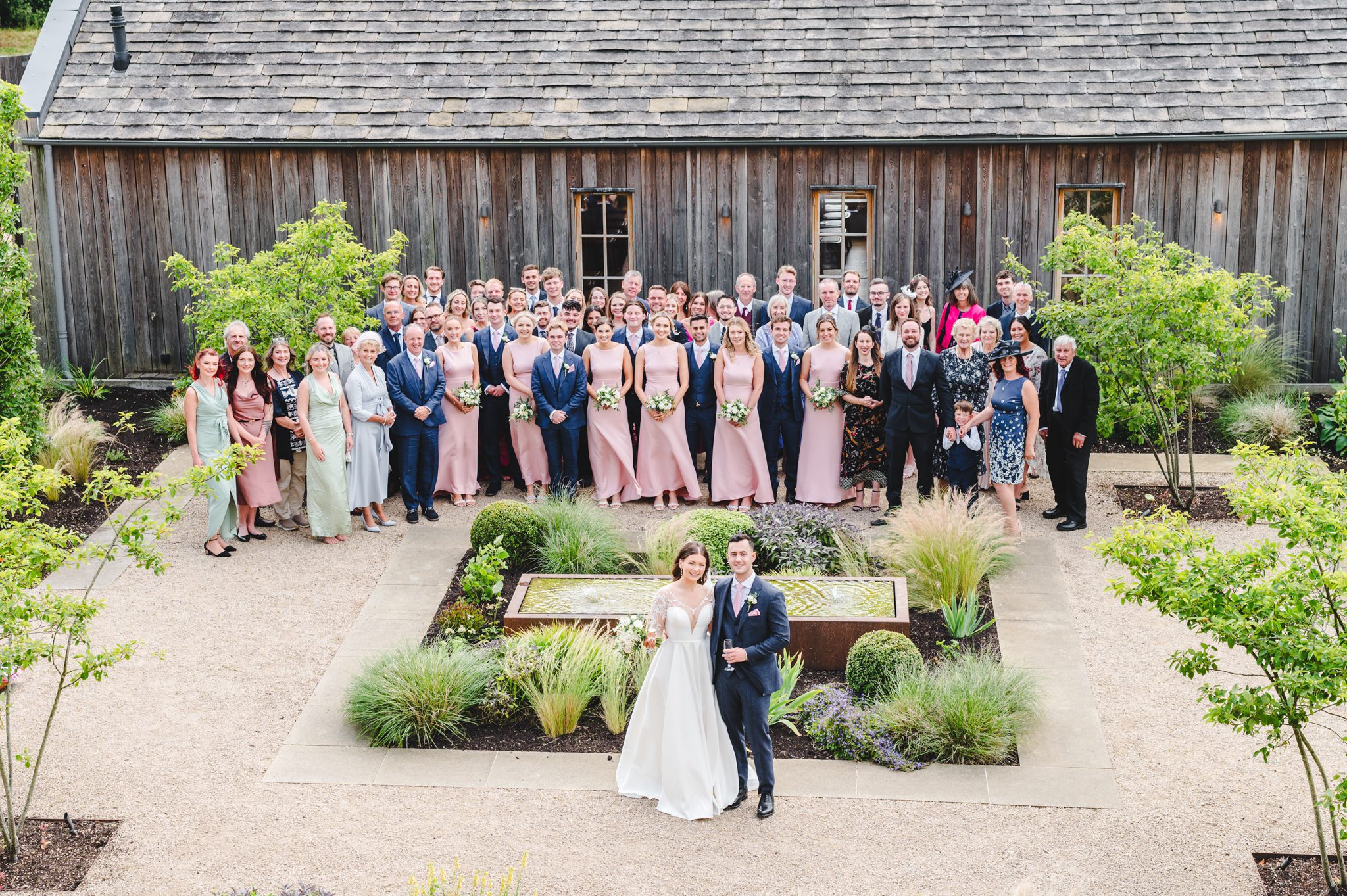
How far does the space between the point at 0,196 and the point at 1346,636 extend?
477 inches

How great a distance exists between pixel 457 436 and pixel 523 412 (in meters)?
0.65

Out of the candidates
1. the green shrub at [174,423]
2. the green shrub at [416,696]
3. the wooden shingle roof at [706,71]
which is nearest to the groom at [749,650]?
the green shrub at [416,696]

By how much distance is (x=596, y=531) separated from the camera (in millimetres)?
11633

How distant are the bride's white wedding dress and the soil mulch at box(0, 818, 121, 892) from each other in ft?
9.78

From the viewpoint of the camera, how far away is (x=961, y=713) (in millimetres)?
8531

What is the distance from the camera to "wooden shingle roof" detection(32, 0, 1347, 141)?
16438mm

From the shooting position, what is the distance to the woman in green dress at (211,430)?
39.0 feet

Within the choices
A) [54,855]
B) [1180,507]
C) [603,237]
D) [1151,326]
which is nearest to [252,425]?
[54,855]

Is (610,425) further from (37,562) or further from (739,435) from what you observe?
(37,562)

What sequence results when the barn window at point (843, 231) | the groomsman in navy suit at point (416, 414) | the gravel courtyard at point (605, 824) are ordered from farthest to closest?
the barn window at point (843, 231), the groomsman in navy suit at point (416, 414), the gravel courtyard at point (605, 824)

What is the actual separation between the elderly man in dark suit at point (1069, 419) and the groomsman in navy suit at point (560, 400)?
13.4 ft

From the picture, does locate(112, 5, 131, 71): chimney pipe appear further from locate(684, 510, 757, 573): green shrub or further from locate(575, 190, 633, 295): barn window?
locate(684, 510, 757, 573): green shrub

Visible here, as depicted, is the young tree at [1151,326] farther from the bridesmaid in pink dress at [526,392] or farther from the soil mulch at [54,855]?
the soil mulch at [54,855]

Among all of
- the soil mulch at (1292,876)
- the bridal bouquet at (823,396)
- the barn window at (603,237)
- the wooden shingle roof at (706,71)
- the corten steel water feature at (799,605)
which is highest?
the wooden shingle roof at (706,71)
